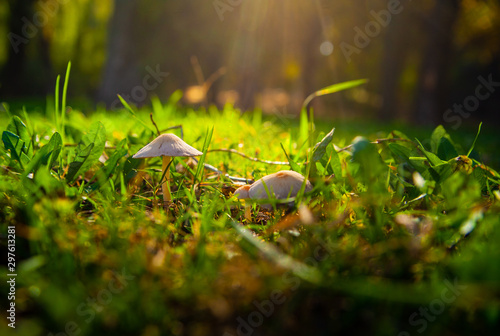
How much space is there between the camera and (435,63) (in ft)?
40.2

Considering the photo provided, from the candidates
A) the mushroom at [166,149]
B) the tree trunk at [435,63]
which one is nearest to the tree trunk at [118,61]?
the tree trunk at [435,63]

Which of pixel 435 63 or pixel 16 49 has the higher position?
pixel 435 63

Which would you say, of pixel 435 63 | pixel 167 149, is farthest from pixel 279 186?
pixel 435 63

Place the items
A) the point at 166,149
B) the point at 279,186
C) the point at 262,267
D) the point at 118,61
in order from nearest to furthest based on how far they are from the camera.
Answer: the point at 262,267 < the point at 279,186 < the point at 166,149 < the point at 118,61

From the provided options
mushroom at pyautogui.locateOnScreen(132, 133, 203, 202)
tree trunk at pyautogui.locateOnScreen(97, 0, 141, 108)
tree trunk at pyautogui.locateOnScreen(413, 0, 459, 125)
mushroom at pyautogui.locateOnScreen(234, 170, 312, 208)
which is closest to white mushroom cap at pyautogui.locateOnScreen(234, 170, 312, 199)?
mushroom at pyautogui.locateOnScreen(234, 170, 312, 208)

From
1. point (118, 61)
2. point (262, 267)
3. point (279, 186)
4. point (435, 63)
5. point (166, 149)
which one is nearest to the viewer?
point (262, 267)

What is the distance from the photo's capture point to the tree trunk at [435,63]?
11.8m

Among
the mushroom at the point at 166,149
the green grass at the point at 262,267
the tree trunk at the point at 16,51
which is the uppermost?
the mushroom at the point at 166,149

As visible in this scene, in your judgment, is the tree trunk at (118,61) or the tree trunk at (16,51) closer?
the tree trunk at (118,61)

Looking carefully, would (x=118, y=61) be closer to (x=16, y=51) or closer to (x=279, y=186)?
(x=279, y=186)

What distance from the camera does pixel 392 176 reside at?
169cm

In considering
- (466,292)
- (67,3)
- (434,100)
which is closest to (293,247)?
(466,292)

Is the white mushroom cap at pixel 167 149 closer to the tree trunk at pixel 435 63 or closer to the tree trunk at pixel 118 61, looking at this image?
the tree trunk at pixel 118 61

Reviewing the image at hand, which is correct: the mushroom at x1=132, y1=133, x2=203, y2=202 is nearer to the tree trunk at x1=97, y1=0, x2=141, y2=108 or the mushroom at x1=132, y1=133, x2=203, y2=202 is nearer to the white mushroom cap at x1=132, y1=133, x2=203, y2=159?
the white mushroom cap at x1=132, y1=133, x2=203, y2=159
